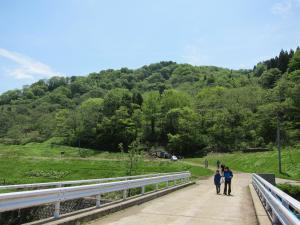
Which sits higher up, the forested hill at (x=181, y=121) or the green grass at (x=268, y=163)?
the forested hill at (x=181, y=121)

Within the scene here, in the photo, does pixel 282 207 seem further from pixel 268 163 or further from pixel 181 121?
pixel 181 121

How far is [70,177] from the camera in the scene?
48.2m

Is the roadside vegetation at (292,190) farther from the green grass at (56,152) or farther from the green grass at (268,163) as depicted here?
the green grass at (56,152)

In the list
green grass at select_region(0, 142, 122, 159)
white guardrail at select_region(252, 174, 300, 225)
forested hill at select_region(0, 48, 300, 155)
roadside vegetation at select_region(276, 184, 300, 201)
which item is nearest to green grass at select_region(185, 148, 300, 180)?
roadside vegetation at select_region(276, 184, 300, 201)

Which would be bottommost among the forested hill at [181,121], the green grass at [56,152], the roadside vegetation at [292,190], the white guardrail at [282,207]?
the roadside vegetation at [292,190]

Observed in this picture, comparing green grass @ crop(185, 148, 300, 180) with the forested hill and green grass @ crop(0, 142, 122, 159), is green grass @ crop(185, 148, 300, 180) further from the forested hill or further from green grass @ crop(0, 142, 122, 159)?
green grass @ crop(0, 142, 122, 159)

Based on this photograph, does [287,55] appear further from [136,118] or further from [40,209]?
[40,209]

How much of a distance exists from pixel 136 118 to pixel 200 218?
296 feet

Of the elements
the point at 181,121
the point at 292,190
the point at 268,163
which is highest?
the point at 181,121

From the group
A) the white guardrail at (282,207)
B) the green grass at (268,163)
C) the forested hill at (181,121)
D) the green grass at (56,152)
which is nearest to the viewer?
the white guardrail at (282,207)

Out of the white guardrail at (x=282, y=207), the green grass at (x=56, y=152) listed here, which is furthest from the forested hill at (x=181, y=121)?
the white guardrail at (x=282, y=207)

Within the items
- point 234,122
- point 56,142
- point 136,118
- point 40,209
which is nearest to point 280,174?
point 40,209

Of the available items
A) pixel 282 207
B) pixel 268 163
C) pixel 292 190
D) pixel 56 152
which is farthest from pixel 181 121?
pixel 282 207

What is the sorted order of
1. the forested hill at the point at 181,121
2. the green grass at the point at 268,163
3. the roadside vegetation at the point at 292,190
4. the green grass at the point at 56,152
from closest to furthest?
1. the roadside vegetation at the point at 292,190
2. the green grass at the point at 268,163
3. the green grass at the point at 56,152
4. the forested hill at the point at 181,121
